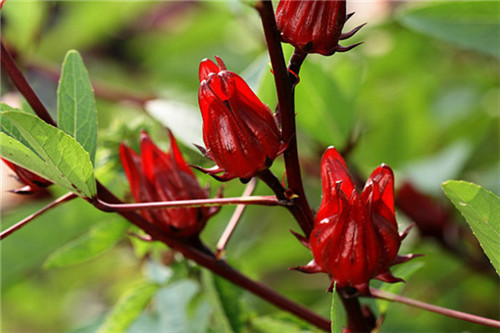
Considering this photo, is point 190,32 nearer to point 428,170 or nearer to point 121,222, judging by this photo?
point 428,170

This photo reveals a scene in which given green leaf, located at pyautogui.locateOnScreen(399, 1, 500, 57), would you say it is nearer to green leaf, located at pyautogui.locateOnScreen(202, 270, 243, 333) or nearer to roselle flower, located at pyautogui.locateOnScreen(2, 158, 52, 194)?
green leaf, located at pyautogui.locateOnScreen(202, 270, 243, 333)

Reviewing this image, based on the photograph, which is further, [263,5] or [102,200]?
[102,200]

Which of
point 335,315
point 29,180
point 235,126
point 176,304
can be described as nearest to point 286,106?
point 235,126

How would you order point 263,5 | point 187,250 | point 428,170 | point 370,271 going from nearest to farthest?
1. point 263,5
2. point 370,271
3. point 187,250
4. point 428,170

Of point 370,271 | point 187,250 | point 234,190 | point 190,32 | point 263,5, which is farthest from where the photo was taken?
point 190,32

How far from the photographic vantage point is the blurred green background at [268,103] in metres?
1.06

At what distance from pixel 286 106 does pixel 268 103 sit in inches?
9.7

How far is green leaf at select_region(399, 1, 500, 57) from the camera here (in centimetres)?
105

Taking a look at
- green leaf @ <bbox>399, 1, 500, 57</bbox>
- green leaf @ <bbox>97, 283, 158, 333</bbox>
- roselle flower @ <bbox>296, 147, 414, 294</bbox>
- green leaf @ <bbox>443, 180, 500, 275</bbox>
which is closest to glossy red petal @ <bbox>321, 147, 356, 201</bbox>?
roselle flower @ <bbox>296, 147, 414, 294</bbox>

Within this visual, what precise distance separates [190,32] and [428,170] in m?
0.93

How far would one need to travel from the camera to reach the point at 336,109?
1278 mm

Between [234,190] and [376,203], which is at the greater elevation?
[376,203]

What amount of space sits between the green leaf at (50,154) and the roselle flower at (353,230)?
239 mm

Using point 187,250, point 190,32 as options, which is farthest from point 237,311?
point 190,32
